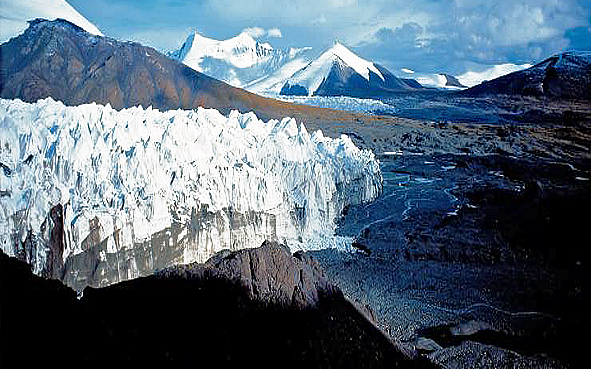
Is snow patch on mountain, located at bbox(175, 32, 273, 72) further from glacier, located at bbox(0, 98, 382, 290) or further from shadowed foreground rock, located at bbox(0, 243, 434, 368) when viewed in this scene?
shadowed foreground rock, located at bbox(0, 243, 434, 368)

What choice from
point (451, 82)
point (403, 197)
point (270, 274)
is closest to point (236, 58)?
point (451, 82)

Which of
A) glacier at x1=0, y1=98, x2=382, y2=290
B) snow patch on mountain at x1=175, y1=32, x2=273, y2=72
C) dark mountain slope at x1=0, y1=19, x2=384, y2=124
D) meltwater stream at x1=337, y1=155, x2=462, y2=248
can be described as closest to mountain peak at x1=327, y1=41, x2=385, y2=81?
snow patch on mountain at x1=175, y1=32, x2=273, y2=72

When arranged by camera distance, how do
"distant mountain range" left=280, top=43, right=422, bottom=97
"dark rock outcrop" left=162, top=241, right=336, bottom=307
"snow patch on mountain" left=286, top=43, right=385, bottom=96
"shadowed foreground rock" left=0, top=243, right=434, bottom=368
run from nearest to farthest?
1. "shadowed foreground rock" left=0, top=243, right=434, bottom=368
2. "dark rock outcrop" left=162, top=241, right=336, bottom=307
3. "distant mountain range" left=280, top=43, right=422, bottom=97
4. "snow patch on mountain" left=286, top=43, right=385, bottom=96

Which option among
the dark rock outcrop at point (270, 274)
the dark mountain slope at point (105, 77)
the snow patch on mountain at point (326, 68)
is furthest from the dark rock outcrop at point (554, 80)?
the dark rock outcrop at point (270, 274)

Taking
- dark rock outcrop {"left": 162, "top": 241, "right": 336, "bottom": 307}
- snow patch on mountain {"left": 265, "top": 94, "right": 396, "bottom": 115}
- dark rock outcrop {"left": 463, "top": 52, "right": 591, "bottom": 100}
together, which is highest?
dark rock outcrop {"left": 463, "top": 52, "right": 591, "bottom": 100}

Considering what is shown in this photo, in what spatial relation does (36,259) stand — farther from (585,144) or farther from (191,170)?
(585,144)

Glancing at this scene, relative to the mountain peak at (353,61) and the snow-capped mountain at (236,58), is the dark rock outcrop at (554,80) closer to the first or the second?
the mountain peak at (353,61)

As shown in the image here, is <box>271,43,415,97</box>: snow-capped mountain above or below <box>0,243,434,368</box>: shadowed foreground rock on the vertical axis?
above
